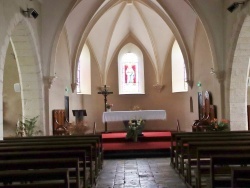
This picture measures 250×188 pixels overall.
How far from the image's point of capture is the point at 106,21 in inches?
716

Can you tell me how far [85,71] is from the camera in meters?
18.9

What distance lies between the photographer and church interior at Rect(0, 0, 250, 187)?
10914 millimetres

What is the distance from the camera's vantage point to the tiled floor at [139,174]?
6.75m

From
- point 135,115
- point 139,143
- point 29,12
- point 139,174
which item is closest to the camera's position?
point 139,174

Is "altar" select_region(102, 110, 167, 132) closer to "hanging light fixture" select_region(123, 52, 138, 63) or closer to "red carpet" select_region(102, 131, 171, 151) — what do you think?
"red carpet" select_region(102, 131, 171, 151)

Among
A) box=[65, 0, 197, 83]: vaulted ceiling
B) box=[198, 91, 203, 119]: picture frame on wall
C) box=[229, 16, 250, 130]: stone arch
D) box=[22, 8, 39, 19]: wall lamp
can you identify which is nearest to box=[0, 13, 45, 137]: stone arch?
box=[22, 8, 39, 19]: wall lamp

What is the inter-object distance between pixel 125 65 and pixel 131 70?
0.43 metres

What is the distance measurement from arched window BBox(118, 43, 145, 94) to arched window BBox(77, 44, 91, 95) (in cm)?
179

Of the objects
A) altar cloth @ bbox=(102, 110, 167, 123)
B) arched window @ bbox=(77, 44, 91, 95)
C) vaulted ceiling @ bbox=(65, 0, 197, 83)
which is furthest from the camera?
arched window @ bbox=(77, 44, 91, 95)

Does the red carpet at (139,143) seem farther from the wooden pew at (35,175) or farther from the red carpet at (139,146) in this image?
the wooden pew at (35,175)

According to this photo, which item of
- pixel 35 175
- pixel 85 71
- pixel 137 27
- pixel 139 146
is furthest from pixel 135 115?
pixel 35 175

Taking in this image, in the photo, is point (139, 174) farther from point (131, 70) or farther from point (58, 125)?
point (131, 70)

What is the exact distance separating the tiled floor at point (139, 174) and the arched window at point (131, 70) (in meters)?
9.94

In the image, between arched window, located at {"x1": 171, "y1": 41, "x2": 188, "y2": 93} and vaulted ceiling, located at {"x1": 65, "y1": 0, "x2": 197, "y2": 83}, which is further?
arched window, located at {"x1": 171, "y1": 41, "x2": 188, "y2": 93}
